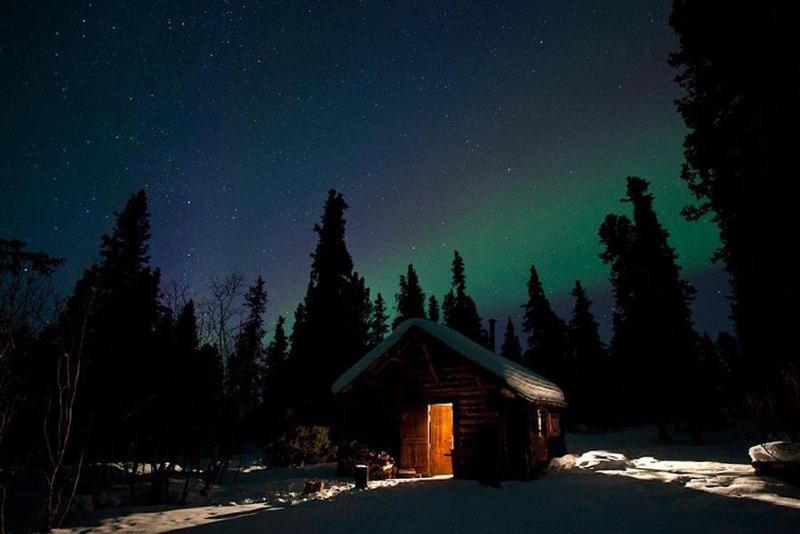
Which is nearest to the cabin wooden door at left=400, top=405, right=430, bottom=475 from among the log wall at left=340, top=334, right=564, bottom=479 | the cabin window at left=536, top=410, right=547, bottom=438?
the log wall at left=340, top=334, right=564, bottom=479

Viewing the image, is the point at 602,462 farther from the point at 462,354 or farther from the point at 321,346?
the point at 321,346

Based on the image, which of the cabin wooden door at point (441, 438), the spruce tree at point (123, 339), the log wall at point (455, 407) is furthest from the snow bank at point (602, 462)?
the spruce tree at point (123, 339)

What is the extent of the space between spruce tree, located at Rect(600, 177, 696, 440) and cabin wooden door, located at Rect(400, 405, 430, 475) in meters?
19.2

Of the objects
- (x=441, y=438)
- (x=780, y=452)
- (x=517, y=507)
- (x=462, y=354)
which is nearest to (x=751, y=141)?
(x=780, y=452)

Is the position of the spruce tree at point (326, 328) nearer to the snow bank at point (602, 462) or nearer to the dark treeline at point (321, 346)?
the dark treeline at point (321, 346)

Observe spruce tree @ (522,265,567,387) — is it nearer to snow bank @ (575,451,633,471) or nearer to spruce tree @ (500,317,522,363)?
spruce tree @ (500,317,522,363)

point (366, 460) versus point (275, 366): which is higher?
point (275, 366)

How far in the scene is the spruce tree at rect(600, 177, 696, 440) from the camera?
26.0 metres

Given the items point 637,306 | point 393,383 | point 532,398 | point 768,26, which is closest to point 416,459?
point 393,383

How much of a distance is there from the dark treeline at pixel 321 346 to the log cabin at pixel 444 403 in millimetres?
A: 4661

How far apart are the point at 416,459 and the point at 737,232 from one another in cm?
1304

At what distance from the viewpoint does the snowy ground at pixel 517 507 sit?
779cm

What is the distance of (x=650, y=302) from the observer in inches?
1067

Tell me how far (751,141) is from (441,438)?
15808mm
